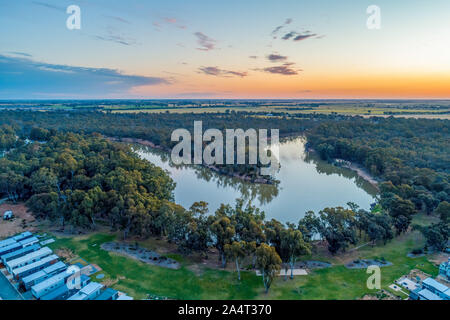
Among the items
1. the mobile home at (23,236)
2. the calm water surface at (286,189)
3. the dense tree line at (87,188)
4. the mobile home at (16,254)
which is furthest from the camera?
the calm water surface at (286,189)

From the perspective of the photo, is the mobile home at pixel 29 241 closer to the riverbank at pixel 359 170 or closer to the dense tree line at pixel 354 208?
the dense tree line at pixel 354 208

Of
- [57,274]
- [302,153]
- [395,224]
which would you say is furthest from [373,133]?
[57,274]

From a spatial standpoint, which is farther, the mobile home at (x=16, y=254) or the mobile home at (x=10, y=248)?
the mobile home at (x=10, y=248)

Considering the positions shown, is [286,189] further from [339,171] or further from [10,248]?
[10,248]

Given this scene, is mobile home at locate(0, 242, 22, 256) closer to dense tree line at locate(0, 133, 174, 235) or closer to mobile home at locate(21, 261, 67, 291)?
dense tree line at locate(0, 133, 174, 235)

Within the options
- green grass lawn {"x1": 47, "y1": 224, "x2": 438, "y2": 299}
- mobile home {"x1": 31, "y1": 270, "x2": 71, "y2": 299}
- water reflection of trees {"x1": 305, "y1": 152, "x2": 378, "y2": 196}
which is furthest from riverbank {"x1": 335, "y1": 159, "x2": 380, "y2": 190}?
mobile home {"x1": 31, "y1": 270, "x2": 71, "y2": 299}

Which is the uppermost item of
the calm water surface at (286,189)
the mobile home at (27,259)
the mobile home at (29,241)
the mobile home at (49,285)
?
the calm water surface at (286,189)

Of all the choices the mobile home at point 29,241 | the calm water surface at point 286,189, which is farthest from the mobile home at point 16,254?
the calm water surface at point 286,189
